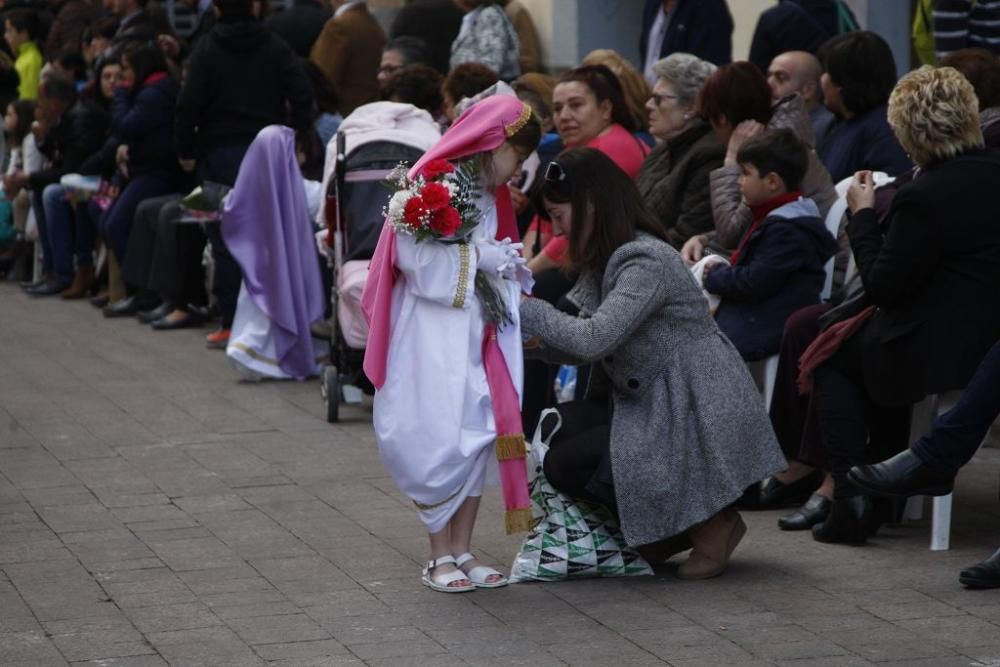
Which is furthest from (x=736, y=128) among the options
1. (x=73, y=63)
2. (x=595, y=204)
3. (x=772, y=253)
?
(x=73, y=63)

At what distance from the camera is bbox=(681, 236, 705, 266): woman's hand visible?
310 inches

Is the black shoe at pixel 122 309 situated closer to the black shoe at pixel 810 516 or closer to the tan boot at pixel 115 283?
the tan boot at pixel 115 283

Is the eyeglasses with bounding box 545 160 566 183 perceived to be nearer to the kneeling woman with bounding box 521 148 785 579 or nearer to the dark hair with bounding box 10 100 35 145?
the kneeling woman with bounding box 521 148 785 579

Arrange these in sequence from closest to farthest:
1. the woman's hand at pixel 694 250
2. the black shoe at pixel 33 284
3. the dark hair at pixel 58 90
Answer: the woman's hand at pixel 694 250 → the dark hair at pixel 58 90 → the black shoe at pixel 33 284

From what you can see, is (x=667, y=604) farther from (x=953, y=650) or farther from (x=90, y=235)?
(x=90, y=235)

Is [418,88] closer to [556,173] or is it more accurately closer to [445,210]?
[556,173]

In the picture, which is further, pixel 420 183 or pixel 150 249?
pixel 150 249

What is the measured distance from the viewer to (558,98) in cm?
884

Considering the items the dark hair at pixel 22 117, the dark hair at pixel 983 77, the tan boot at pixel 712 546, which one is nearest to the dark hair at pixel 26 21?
the dark hair at pixel 22 117

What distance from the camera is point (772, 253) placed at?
7.23 meters

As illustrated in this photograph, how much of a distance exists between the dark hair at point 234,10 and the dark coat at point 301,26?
2723 mm

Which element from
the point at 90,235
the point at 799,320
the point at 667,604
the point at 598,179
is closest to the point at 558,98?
the point at 799,320

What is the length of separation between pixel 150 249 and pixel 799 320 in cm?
655

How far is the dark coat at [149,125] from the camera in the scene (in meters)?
12.4
